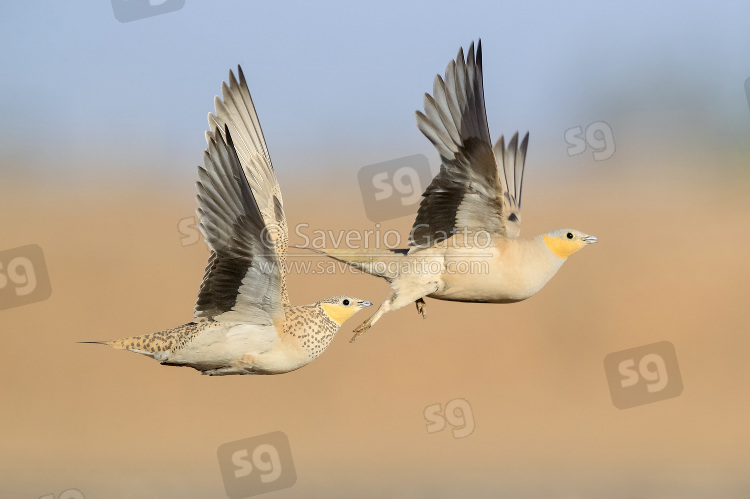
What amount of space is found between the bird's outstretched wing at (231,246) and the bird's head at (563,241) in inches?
120

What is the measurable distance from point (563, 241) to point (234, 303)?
3.56 metres

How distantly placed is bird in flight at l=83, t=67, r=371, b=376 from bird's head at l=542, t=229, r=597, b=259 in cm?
271

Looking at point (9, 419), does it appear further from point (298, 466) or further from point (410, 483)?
point (410, 483)

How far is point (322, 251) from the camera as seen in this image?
29.2 ft

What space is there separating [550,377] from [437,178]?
17841 mm

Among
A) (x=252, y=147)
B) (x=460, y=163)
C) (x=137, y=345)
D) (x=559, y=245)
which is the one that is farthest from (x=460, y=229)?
(x=137, y=345)

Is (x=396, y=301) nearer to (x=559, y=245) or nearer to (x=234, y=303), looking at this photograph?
(x=234, y=303)

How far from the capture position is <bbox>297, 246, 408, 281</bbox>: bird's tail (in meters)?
8.60

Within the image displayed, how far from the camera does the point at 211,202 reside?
7.29m

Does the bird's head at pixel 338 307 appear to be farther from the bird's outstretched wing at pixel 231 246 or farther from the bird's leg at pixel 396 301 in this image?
the bird's outstretched wing at pixel 231 246

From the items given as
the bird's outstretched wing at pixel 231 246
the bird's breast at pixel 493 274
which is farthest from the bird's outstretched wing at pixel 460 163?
the bird's outstretched wing at pixel 231 246

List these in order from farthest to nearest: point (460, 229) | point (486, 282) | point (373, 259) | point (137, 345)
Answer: point (373, 259)
point (460, 229)
point (486, 282)
point (137, 345)

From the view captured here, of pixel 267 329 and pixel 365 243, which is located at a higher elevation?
pixel 365 243

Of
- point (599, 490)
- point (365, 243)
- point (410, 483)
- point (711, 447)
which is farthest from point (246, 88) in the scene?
point (711, 447)
